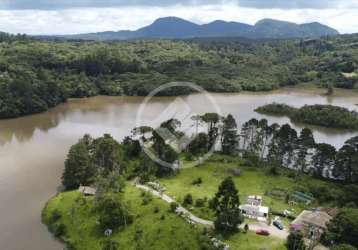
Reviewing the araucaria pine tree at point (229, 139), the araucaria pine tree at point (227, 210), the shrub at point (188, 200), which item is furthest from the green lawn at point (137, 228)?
the araucaria pine tree at point (229, 139)

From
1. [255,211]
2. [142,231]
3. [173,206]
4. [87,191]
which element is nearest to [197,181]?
[173,206]

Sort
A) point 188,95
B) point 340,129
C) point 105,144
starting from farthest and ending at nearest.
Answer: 1. point 188,95
2. point 340,129
3. point 105,144

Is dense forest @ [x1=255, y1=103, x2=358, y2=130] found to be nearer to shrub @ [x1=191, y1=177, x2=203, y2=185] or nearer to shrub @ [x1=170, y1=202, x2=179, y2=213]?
shrub @ [x1=191, y1=177, x2=203, y2=185]

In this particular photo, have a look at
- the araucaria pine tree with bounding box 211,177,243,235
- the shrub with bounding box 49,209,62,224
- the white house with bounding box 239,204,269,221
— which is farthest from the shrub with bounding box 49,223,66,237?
the white house with bounding box 239,204,269,221

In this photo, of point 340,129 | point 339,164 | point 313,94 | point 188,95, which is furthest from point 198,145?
point 313,94

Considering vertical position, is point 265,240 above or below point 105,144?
below

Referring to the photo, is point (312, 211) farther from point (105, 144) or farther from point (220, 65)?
point (220, 65)

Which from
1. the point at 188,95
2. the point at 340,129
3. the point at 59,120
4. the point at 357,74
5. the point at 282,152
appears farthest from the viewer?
the point at 357,74
